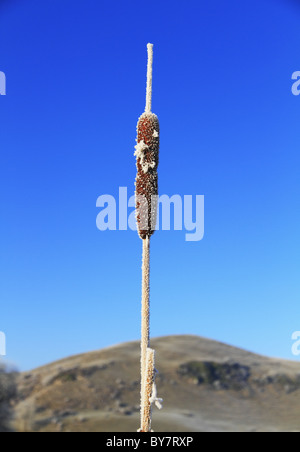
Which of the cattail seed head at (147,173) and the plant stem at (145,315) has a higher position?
the cattail seed head at (147,173)

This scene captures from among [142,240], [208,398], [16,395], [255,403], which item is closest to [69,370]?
[16,395]

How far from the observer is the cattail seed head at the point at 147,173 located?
5117 mm

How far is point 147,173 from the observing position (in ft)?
17.1

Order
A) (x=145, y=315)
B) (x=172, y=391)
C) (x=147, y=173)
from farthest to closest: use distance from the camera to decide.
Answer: (x=172, y=391)
(x=147, y=173)
(x=145, y=315)

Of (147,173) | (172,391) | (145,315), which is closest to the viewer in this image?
(145,315)

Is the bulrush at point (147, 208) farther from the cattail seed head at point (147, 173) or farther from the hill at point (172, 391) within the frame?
the hill at point (172, 391)

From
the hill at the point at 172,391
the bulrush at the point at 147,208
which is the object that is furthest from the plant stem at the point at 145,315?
the hill at the point at 172,391

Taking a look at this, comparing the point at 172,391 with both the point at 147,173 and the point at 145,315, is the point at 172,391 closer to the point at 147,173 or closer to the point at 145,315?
the point at 145,315

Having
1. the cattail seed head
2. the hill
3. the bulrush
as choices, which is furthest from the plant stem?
the hill

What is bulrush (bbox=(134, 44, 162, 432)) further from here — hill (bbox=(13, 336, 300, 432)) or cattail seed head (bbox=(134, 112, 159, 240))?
→ hill (bbox=(13, 336, 300, 432))

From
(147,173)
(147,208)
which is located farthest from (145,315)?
(147,173)

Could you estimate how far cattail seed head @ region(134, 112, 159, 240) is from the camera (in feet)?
16.8

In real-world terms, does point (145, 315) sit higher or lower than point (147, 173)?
lower

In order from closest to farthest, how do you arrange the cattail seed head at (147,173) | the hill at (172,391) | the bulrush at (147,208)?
the bulrush at (147,208) → the cattail seed head at (147,173) → the hill at (172,391)
